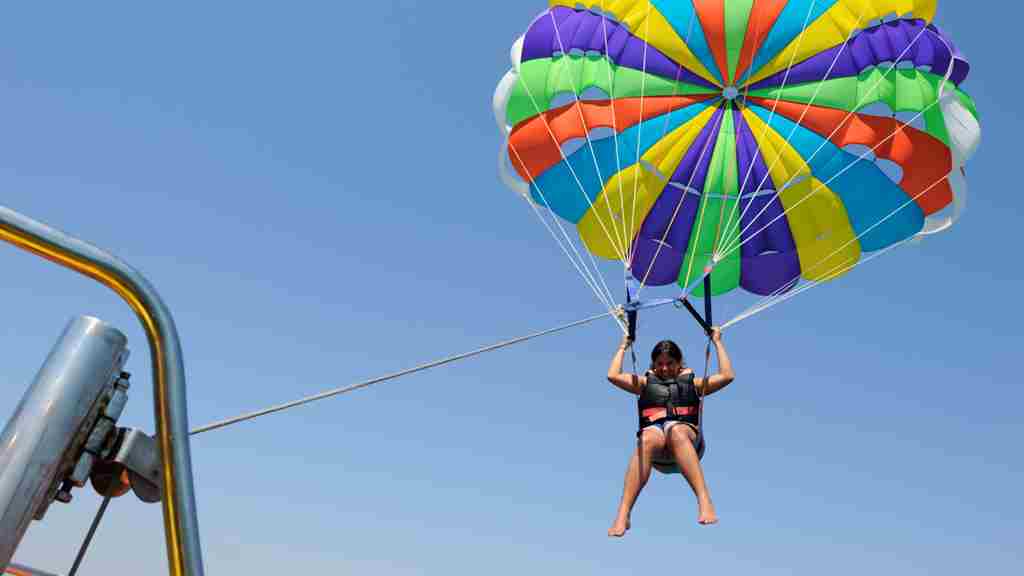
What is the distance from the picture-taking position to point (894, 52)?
788 cm

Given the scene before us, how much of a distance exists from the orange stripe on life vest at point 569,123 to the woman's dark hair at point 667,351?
2.60 meters

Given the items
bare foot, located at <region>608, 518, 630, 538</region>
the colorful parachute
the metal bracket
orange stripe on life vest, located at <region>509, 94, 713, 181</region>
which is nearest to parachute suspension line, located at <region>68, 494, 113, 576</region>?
the metal bracket

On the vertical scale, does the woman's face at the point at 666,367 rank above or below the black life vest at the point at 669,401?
above

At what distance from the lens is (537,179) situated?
8930 mm

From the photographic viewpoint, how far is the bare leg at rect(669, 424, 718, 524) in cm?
599

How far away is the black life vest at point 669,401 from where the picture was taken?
6242 mm

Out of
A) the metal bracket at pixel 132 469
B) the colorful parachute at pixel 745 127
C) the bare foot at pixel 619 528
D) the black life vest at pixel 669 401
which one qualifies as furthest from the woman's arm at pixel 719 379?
the metal bracket at pixel 132 469

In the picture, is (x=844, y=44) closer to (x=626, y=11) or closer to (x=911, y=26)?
(x=911, y=26)

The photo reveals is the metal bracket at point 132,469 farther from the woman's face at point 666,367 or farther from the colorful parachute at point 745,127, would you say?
the colorful parachute at point 745,127

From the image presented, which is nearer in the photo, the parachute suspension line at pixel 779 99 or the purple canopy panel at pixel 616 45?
the parachute suspension line at pixel 779 99

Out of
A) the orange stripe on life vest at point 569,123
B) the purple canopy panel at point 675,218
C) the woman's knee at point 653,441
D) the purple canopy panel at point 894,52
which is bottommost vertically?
the woman's knee at point 653,441

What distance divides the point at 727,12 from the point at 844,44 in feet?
3.51

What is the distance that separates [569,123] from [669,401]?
3329 millimetres

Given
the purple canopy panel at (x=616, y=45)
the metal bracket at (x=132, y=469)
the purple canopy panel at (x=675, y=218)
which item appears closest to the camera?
the metal bracket at (x=132, y=469)
